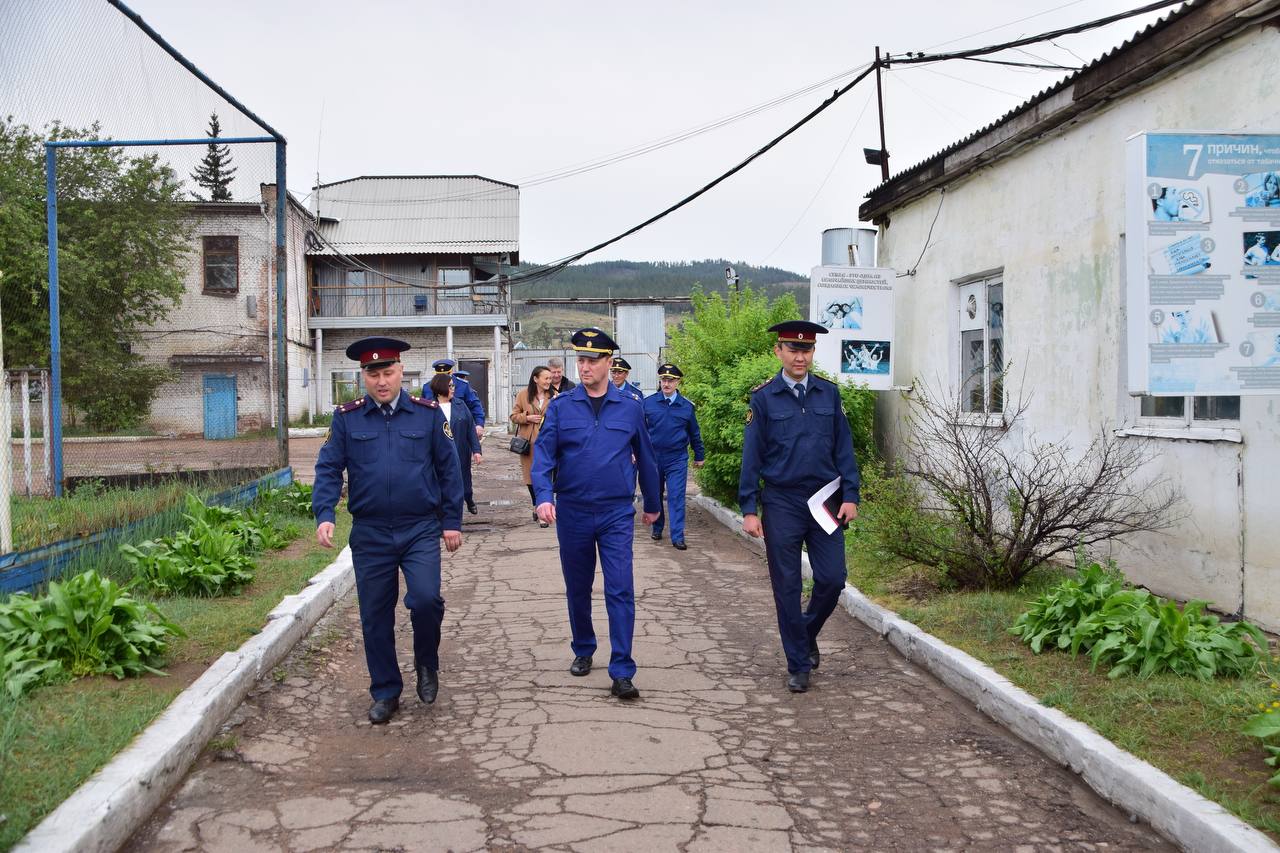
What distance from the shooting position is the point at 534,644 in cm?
721

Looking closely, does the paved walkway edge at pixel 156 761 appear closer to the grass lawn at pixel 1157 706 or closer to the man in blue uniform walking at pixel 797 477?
the man in blue uniform walking at pixel 797 477

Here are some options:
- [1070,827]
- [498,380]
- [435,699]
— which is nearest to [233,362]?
[435,699]

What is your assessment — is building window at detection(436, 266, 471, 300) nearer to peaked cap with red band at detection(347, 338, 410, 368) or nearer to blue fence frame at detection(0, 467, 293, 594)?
blue fence frame at detection(0, 467, 293, 594)

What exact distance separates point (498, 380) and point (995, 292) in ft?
102

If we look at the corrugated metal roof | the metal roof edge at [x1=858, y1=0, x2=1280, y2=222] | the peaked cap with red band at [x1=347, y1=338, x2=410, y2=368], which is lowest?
the peaked cap with red band at [x1=347, y1=338, x2=410, y2=368]

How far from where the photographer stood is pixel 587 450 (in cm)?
629

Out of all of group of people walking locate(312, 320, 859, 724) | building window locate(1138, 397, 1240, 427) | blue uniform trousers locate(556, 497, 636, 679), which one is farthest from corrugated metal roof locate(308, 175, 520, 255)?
blue uniform trousers locate(556, 497, 636, 679)

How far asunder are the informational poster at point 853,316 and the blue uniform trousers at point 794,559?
6552 millimetres

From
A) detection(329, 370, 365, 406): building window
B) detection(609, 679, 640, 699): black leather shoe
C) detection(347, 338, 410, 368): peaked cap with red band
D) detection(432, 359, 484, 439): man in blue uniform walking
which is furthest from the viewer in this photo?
detection(329, 370, 365, 406): building window

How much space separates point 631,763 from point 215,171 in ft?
31.8

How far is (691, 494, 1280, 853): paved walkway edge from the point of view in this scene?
12.5 ft

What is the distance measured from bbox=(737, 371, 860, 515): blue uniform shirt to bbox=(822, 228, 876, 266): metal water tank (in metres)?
7.61

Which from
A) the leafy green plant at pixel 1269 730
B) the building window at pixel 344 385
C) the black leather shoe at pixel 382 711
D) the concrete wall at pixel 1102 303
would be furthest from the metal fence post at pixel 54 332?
the building window at pixel 344 385

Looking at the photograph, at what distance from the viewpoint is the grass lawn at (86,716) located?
3863 mm
